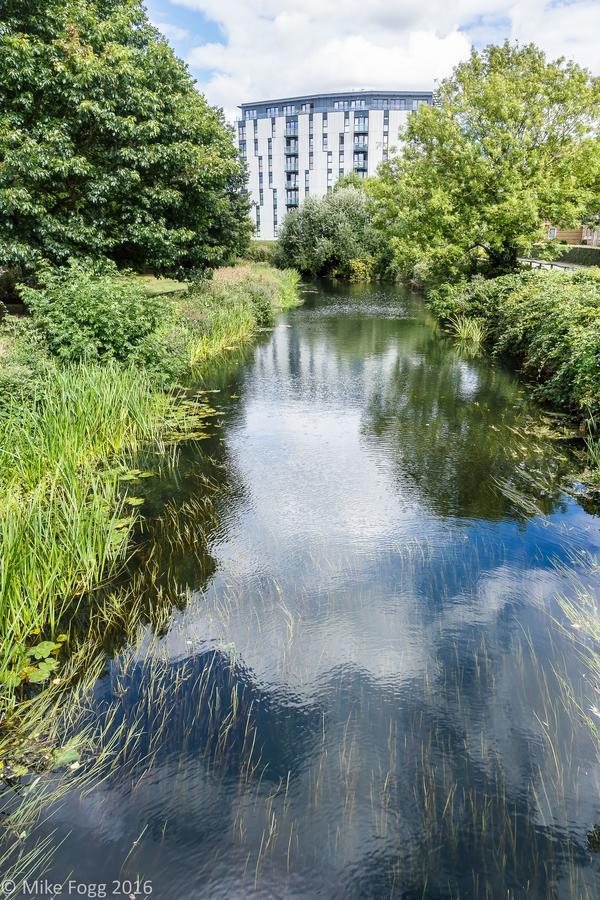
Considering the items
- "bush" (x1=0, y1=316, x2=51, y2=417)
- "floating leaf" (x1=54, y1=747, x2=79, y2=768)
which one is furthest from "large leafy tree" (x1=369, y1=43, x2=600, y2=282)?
"floating leaf" (x1=54, y1=747, x2=79, y2=768)

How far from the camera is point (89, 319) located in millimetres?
9617

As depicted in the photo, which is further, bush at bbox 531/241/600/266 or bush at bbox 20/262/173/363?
bush at bbox 531/241/600/266

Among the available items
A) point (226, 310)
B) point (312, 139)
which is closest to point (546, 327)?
point (226, 310)

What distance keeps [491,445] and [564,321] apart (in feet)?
11.5

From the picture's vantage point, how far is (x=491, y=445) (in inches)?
352

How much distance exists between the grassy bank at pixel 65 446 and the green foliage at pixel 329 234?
31.7 metres

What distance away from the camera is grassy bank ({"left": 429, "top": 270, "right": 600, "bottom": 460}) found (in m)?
8.76

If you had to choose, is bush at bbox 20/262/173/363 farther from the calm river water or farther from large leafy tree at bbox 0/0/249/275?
large leafy tree at bbox 0/0/249/275

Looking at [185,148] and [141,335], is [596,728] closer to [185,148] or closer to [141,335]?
[141,335]

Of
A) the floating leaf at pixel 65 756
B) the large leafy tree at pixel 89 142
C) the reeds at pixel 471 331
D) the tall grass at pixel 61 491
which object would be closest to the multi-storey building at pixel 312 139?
the large leafy tree at pixel 89 142

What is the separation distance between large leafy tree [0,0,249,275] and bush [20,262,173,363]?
426 centimetres

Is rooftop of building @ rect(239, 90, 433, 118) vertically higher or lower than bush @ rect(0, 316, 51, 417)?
higher

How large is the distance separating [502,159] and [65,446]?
19.3 meters

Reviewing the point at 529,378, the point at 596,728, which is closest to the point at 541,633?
the point at 596,728
